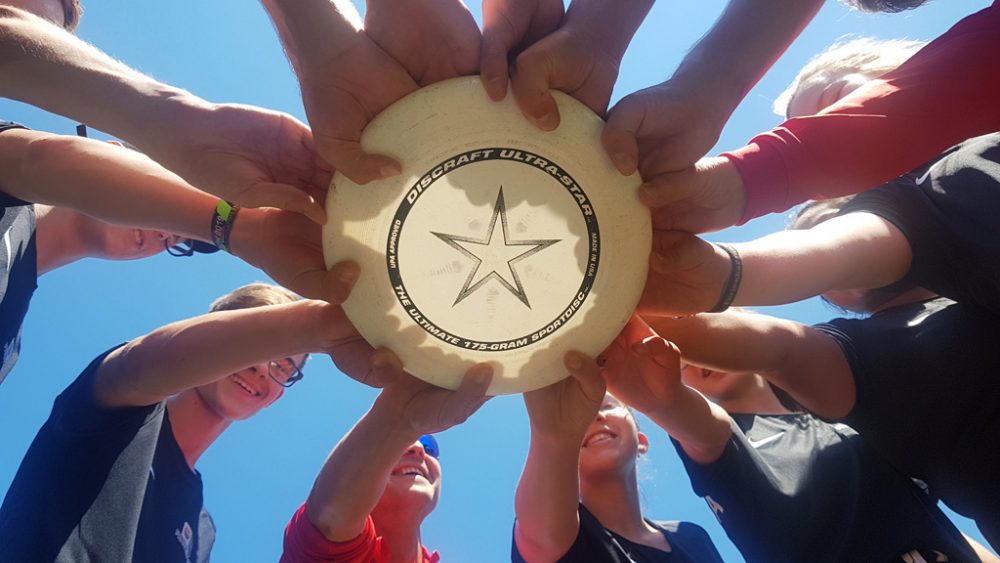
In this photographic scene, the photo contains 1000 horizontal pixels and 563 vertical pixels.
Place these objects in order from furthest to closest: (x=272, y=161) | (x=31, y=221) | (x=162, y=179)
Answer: (x=31, y=221)
(x=162, y=179)
(x=272, y=161)

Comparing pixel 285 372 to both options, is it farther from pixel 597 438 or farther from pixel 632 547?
pixel 632 547

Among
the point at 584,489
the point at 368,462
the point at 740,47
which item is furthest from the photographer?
the point at 584,489

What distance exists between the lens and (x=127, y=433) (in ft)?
6.63

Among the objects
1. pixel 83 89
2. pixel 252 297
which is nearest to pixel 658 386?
pixel 83 89

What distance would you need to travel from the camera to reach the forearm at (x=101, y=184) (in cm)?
157

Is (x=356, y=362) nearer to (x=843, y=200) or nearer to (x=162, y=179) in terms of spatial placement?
(x=162, y=179)

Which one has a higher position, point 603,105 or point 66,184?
point 66,184

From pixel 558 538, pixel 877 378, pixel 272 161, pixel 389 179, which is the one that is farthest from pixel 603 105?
pixel 558 538

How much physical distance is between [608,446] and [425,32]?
84.0 inches

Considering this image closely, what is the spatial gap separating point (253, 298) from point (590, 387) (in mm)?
2277

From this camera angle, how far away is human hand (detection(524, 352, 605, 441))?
5.19 feet

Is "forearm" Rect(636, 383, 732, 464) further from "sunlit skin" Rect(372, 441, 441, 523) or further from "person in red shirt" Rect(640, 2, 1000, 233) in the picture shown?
"sunlit skin" Rect(372, 441, 441, 523)

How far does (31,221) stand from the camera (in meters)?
2.23

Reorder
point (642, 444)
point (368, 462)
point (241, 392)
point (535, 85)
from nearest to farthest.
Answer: point (535, 85) < point (368, 462) < point (241, 392) < point (642, 444)
